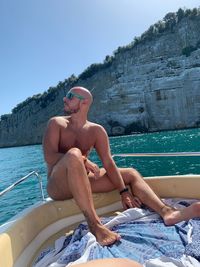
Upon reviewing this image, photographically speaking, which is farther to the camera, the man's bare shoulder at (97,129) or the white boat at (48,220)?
the man's bare shoulder at (97,129)

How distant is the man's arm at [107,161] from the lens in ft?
7.86

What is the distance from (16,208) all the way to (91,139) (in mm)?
5347

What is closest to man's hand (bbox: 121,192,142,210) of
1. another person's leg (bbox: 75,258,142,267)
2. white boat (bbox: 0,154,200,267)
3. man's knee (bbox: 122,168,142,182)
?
man's knee (bbox: 122,168,142,182)

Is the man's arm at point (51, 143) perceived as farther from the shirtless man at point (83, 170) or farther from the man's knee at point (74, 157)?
the man's knee at point (74, 157)

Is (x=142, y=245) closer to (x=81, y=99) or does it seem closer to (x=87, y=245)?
(x=87, y=245)

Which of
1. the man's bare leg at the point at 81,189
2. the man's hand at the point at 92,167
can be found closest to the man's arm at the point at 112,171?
the man's hand at the point at 92,167

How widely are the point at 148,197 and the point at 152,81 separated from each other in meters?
44.7

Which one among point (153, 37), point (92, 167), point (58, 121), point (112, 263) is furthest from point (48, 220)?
point (153, 37)

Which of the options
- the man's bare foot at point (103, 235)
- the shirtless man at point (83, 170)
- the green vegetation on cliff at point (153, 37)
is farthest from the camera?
the green vegetation on cliff at point (153, 37)

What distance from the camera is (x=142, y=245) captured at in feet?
5.74

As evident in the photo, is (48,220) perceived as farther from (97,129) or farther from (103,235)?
(97,129)

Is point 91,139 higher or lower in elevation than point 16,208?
higher

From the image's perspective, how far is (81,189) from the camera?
193 centimetres

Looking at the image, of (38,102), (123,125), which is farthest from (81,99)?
(38,102)
